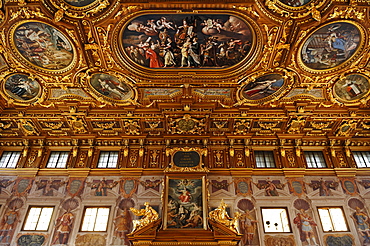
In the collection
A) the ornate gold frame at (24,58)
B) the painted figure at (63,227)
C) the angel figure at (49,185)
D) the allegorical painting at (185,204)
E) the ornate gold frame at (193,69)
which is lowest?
the painted figure at (63,227)

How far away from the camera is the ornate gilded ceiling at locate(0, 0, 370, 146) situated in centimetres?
964

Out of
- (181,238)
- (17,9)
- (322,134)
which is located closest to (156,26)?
(17,9)

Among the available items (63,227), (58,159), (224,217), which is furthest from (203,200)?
(58,159)

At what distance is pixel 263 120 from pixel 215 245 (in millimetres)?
6132

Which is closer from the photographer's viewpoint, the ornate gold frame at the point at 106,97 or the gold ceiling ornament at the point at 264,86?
the ornate gold frame at the point at 106,97

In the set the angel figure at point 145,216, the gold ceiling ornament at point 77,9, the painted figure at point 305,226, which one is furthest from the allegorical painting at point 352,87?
the gold ceiling ornament at point 77,9

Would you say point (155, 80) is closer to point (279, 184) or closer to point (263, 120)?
point (263, 120)

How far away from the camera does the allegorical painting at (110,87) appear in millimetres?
11945

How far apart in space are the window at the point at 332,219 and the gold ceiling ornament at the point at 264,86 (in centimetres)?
542

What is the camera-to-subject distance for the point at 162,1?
370 inches

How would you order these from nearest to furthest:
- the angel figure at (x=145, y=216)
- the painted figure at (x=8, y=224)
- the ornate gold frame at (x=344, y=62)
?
the ornate gold frame at (x=344, y=62), the angel figure at (x=145, y=216), the painted figure at (x=8, y=224)

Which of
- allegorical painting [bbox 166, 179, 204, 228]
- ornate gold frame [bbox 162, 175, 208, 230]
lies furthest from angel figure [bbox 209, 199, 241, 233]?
allegorical painting [bbox 166, 179, 204, 228]

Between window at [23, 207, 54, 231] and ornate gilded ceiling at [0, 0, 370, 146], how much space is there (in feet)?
12.5

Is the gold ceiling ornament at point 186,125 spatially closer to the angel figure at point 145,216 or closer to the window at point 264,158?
the window at point 264,158
